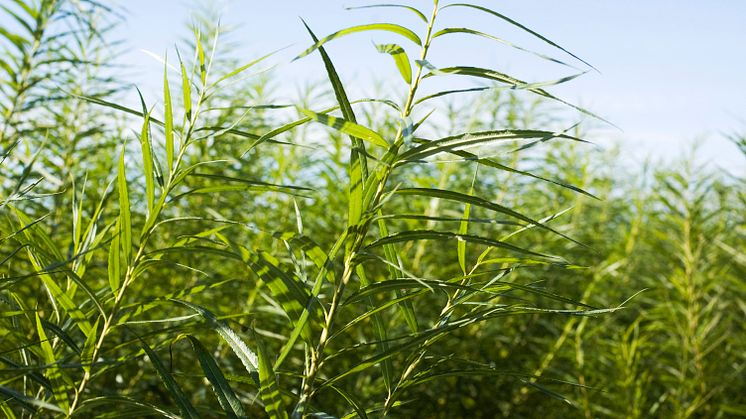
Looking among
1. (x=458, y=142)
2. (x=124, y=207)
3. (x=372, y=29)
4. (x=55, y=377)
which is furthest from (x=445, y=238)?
(x=55, y=377)

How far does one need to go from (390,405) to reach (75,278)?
31cm

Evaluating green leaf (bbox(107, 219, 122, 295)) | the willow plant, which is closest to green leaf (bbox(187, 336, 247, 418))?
the willow plant

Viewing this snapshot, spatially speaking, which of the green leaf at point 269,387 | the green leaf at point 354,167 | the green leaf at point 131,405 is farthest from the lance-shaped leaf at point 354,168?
the green leaf at point 131,405

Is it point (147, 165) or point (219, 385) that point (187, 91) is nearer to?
point (147, 165)

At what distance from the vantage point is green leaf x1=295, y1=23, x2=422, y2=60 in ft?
1.92

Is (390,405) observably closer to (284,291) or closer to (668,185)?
(284,291)

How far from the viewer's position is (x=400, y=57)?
66 cm

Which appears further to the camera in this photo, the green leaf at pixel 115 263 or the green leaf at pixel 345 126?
the green leaf at pixel 115 263

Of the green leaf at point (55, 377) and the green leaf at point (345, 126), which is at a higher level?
the green leaf at point (345, 126)

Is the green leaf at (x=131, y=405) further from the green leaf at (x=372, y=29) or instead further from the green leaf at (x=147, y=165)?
the green leaf at (x=372, y=29)

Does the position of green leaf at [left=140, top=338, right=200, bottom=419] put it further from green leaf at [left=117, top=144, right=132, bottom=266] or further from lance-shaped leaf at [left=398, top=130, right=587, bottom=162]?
lance-shaped leaf at [left=398, top=130, right=587, bottom=162]

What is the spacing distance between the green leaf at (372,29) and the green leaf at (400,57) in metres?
0.02

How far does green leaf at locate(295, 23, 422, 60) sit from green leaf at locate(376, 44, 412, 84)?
0.05 feet

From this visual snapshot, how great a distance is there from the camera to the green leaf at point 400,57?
2.12 ft
